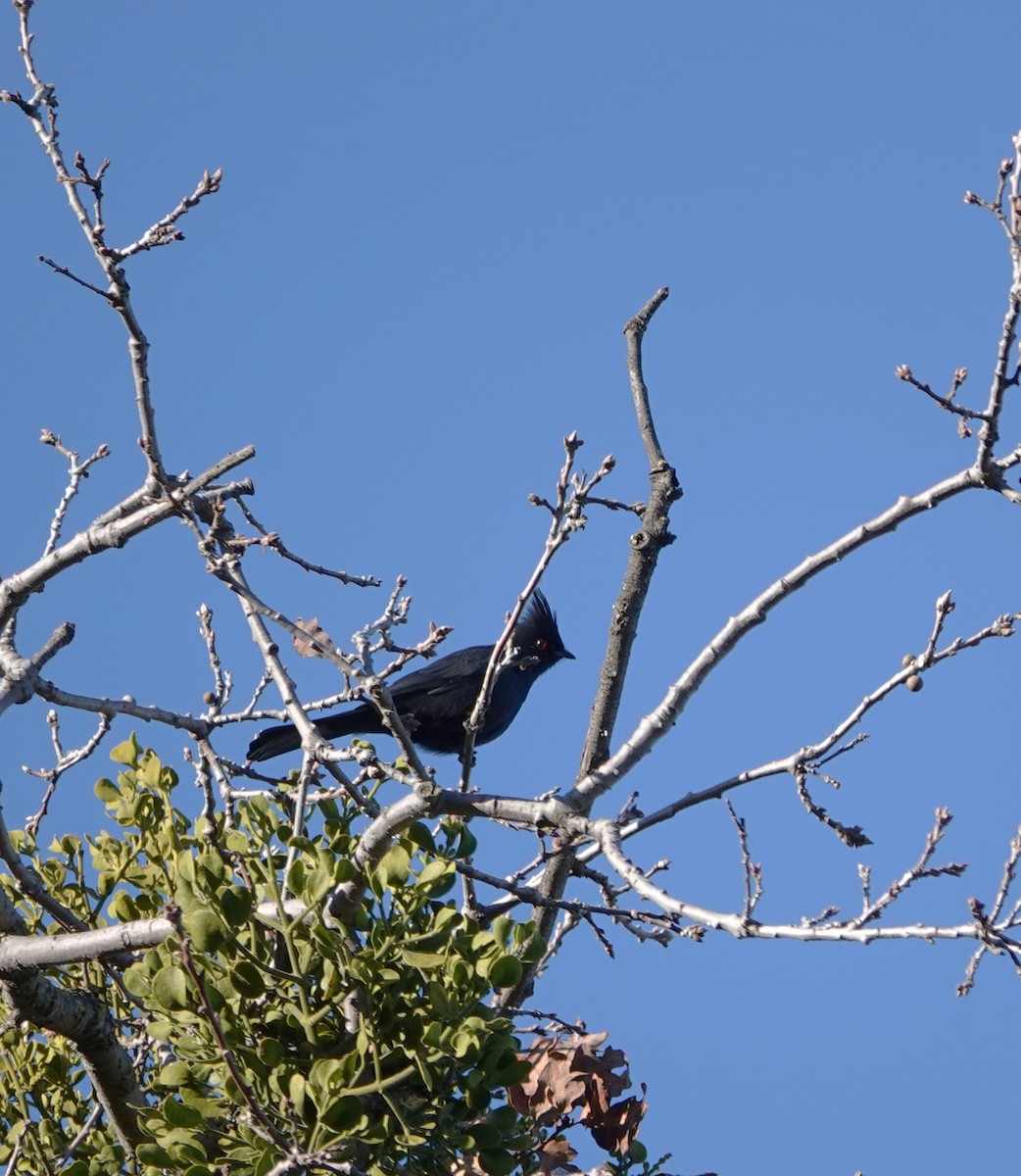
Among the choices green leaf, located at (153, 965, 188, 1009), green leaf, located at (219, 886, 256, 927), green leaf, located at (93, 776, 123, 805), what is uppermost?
green leaf, located at (93, 776, 123, 805)

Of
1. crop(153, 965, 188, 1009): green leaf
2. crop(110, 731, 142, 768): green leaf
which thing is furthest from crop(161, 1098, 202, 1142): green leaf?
crop(110, 731, 142, 768): green leaf

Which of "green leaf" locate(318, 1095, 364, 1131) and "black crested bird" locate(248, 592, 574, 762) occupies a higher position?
"black crested bird" locate(248, 592, 574, 762)

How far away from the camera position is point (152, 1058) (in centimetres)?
362

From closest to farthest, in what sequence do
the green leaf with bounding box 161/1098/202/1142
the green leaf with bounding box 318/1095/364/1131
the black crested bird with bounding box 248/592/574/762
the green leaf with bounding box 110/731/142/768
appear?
1. the green leaf with bounding box 318/1095/364/1131
2. the green leaf with bounding box 161/1098/202/1142
3. the green leaf with bounding box 110/731/142/768
4. the black crested bird with bounding box 248/592/574/762

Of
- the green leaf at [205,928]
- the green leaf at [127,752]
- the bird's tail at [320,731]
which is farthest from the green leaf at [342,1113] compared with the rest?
the bird's tail at [320,731]

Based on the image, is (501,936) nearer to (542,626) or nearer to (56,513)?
(56,513)

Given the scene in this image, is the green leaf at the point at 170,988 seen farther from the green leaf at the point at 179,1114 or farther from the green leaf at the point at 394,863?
the green leaf at the point at 394,863

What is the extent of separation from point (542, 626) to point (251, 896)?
682cm

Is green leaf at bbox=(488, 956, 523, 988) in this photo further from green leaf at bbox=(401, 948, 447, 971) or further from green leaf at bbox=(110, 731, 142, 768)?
green leaf at bbox=(110, 731, 142, 768)

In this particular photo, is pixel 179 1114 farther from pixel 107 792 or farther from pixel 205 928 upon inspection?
pixel 107 792

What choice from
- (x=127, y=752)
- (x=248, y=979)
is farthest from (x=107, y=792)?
(x=248, y=979)

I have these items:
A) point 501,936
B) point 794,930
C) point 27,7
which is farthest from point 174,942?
point 27,7

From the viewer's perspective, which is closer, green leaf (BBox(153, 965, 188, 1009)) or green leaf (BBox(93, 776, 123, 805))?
green leaf (BBox(153, 965, 188, 1009))

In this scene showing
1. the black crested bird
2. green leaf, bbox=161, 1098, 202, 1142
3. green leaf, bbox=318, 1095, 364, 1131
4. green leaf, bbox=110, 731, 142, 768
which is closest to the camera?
green leaf, bbox=318, 1095, 364, 1131
